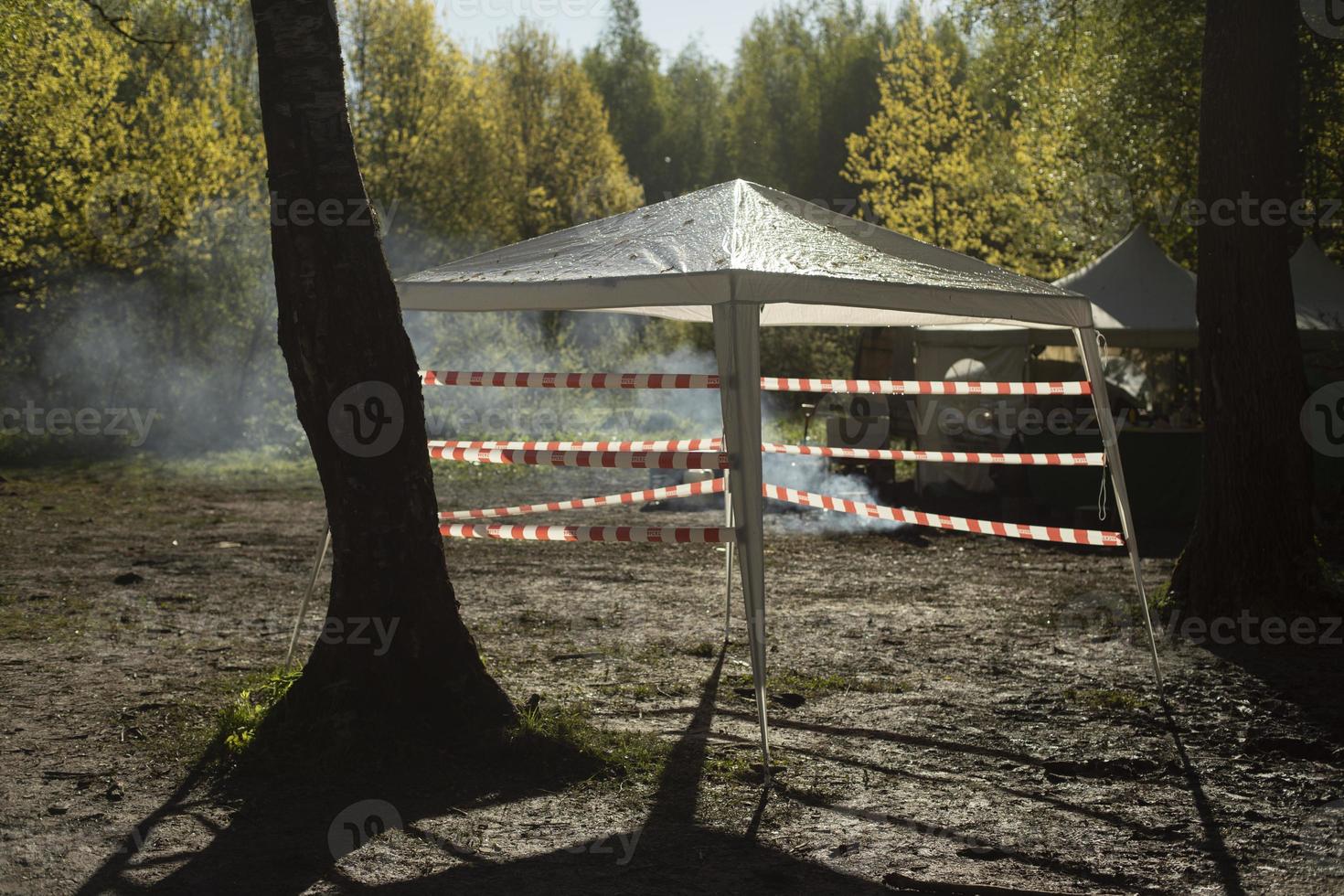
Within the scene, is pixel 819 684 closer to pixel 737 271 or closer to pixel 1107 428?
pixel 1107 428

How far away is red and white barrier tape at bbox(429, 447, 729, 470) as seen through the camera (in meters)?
6.57

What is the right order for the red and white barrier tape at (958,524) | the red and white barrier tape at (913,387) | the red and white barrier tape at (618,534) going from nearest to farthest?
the red and white barrier tape at (618,534)
the red and white barrier tape at (958,524)
the red and white barrier tape at (913,387)

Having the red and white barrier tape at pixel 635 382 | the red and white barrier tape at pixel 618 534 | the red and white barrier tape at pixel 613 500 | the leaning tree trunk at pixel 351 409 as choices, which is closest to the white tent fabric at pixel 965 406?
the red and white barrier tape at pixel 635 382

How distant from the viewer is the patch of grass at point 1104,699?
6.52 meters

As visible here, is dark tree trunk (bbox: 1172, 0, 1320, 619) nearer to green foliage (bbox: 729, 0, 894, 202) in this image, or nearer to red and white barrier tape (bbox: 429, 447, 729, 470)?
red and white barrier tape (bbox: 429, 447, 729, 470)

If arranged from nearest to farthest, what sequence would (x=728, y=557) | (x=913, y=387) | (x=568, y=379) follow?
(x=568, y=379) → (x=728, y=557) → (x=913, y=387)

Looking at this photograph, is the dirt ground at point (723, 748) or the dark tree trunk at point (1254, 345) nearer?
the dirt ground at point (723, 748)

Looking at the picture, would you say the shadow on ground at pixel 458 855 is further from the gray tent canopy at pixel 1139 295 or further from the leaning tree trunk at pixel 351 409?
the gray tent canopy at pixel 1139 295

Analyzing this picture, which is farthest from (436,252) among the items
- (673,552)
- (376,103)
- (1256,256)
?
(1256,256)

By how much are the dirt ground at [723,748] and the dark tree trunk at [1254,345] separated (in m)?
0.71

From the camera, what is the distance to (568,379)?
8031 mm

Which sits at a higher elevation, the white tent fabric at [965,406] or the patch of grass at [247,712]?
the white tent fabric at [965,406]

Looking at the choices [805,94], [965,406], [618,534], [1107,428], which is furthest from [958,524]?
[805,94]

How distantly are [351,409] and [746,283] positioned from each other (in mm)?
1778
